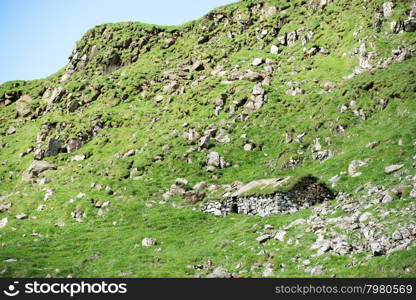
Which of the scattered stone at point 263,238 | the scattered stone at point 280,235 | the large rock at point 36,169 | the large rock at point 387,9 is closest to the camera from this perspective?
the scattered stone at point 280,235

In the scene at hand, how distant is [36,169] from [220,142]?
120 ft

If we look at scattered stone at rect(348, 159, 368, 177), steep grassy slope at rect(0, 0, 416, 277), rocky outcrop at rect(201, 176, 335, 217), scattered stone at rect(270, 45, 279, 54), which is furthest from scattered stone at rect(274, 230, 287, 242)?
scattered stone at rect(270, 45, 279, 54)

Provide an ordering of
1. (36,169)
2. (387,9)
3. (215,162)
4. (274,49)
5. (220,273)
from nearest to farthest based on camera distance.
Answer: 1. (220,273)
2. (215,162)
3. (387,9)
4. (36,169)
5. (274,49)

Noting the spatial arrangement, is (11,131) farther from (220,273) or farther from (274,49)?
(220,273)

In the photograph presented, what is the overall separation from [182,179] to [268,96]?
23.8 metres

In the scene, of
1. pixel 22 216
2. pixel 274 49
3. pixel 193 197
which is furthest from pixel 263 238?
pixel 274 49

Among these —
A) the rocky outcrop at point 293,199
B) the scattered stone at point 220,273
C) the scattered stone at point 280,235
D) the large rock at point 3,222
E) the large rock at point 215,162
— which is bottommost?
the scattered stone at point 220,273

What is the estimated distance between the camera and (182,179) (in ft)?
195

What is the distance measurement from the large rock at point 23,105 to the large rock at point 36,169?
40871 millimetres

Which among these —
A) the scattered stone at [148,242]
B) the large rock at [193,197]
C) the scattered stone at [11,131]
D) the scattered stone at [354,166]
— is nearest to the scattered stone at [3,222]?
the scattered stone at [148,242]

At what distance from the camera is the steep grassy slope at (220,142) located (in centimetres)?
3397

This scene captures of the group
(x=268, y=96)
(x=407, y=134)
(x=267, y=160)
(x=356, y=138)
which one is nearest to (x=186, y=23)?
(x=268, y=96)

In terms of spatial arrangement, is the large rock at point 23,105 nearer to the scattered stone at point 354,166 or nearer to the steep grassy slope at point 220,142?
the steep grassy slope at point 220,142

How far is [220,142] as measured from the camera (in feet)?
218
